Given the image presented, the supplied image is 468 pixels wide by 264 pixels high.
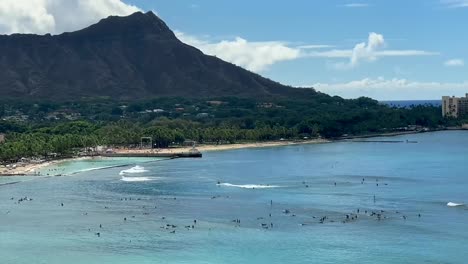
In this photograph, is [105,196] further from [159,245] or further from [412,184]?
[412,184]

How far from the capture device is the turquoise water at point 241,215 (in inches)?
2242

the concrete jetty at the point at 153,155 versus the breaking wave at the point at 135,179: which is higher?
the concrete jetty at the point at 153,155

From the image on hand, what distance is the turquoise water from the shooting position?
56.9 meters

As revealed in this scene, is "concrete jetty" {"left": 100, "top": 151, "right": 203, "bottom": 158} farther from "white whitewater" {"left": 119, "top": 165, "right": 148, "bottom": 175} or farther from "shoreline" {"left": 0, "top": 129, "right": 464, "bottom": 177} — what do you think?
"white whitewater" {"left": 119, "top": 165, "right": 148, "bottom": 175}

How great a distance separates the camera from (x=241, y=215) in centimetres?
7144

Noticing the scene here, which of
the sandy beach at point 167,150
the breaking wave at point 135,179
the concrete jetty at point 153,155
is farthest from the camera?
the concrete jetty at point 153,155

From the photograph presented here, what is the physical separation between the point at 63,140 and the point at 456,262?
88.1 m

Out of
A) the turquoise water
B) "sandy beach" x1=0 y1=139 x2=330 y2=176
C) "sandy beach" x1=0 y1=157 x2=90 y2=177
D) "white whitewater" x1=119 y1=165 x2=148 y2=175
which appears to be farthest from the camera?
"white whitewater" x1=119 y1=165 x2=148 y2=175

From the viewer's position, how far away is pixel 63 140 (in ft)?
428

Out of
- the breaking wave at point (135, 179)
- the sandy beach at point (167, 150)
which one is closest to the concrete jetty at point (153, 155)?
the sandy beach at point (167, 150)

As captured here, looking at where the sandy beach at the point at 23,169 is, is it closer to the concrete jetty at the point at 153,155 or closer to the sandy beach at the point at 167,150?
the sandy beach at the point at 167,150

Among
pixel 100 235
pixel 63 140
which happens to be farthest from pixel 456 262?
pixel 63 140

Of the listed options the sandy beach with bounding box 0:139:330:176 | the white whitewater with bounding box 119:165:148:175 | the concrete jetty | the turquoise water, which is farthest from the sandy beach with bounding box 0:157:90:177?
the concrete jetty

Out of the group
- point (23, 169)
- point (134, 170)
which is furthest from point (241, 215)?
point (23, 169)
